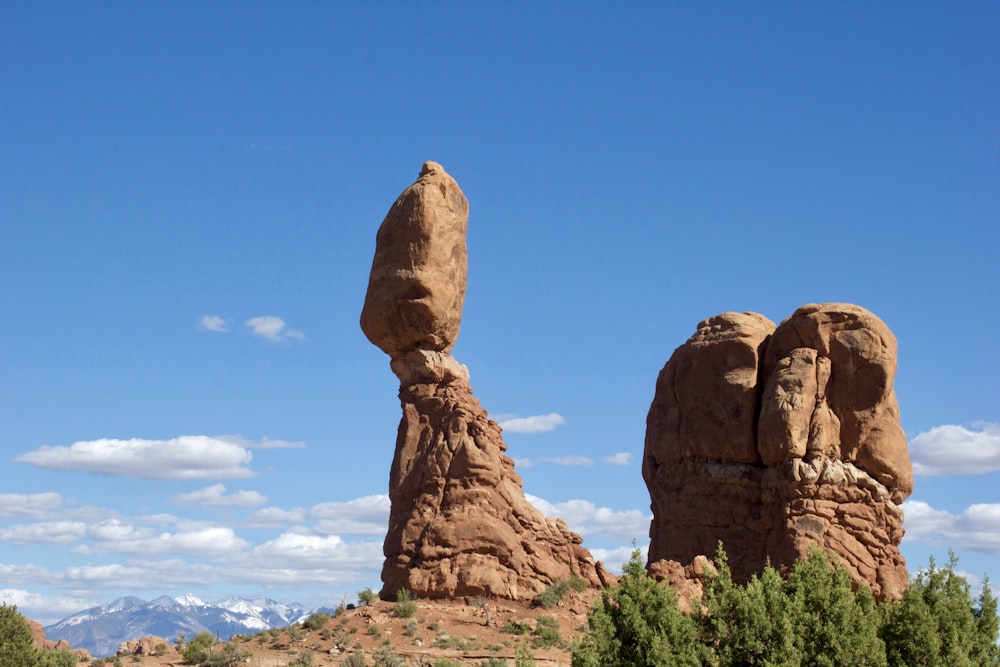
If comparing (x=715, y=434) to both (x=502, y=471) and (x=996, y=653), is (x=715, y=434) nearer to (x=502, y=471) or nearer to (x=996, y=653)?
(x=502, y=471)

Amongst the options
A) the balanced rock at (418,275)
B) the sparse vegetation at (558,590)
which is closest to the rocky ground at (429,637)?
the sparse vegetation at (558,590)

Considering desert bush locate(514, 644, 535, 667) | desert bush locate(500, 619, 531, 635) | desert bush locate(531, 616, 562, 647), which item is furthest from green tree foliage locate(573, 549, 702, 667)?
desert bush locate(500, 619, 531, 635)

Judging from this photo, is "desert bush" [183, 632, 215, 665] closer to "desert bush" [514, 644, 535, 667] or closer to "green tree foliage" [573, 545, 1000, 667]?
"desert bush" [514, 644, 535, 667]

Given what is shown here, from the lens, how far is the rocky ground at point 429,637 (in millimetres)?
38781

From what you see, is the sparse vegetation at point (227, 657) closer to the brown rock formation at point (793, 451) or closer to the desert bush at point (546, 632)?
the desert bush at point (546, 632)

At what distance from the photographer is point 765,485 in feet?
158

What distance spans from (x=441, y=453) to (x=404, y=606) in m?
5.61

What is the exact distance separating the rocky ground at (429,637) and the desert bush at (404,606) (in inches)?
3.0

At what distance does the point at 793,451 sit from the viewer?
47000 millimetres

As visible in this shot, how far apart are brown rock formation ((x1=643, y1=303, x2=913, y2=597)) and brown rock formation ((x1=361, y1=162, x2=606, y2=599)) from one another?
6791 millimetres

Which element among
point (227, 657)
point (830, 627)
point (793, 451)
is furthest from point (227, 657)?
point (793, 451)

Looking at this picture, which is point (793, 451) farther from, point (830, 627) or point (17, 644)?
point (17, 644)

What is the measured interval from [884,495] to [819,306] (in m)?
7.25

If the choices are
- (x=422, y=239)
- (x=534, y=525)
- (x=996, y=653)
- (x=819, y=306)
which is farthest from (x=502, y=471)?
(x=996, y=653)
